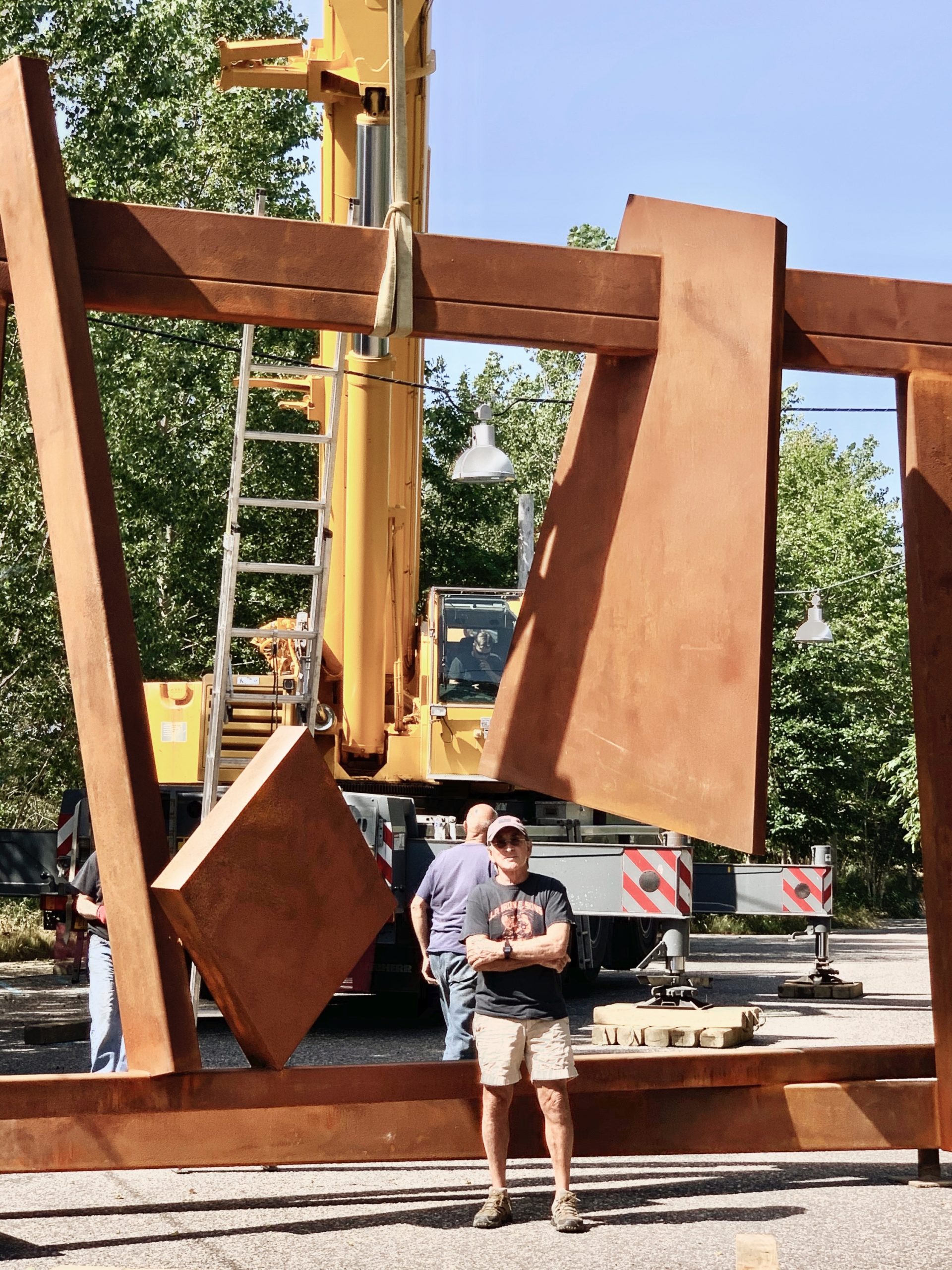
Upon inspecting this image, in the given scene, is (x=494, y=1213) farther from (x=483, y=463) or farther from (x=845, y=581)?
(x=845, y=581)

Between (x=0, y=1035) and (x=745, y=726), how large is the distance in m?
7.51

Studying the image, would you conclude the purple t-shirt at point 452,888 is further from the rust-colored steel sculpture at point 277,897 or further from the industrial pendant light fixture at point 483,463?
the industrial pendant light fixture at point 483,463

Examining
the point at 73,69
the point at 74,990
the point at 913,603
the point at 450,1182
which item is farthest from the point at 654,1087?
the point at 73,69

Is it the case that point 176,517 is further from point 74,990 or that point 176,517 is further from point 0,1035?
point 0,1035

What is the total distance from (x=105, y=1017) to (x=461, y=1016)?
1738 mm

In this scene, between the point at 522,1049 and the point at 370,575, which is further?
the point at 370,575

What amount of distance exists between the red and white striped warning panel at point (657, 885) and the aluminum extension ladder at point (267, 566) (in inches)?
102

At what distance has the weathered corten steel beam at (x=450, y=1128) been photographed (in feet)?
16.2

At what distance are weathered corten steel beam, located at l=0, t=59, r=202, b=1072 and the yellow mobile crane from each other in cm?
423

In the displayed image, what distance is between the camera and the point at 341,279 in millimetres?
5324

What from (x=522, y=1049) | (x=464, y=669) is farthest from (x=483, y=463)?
(x=522, y=1049)

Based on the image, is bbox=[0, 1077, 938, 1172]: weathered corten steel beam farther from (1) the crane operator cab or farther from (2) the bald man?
(1) the crane operator cab

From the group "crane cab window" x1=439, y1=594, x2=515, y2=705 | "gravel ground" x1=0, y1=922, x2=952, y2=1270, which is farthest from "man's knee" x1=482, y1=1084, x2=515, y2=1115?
"crane cab window" x1=439, y1=594, x2=515, y2=705

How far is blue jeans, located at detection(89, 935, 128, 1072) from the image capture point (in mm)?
7059
